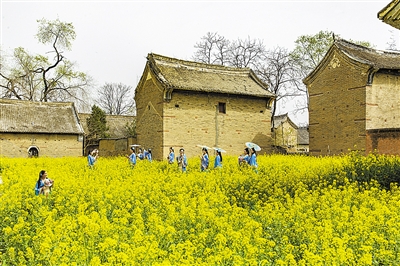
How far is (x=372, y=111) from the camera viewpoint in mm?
22156

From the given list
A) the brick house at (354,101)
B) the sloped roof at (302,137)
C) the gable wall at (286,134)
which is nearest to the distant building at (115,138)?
the brick house at (354,101)

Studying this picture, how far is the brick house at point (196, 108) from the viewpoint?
998 inches

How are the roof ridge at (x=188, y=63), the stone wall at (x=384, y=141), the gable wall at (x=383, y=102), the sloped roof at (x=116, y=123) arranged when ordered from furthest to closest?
1. the sloped roof at (x=116, y=123)
2. the roof ridge at (x=188, y=63)
3. the gable wall at (x=383, y=102)
4. the stone wall at (x=384, y=141)

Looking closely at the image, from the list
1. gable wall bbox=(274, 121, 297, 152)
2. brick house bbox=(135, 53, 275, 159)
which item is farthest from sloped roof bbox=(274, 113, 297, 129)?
brick house bbox=(135, 53, 275, 159)

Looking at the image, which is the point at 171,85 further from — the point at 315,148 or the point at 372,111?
the point at 372,111

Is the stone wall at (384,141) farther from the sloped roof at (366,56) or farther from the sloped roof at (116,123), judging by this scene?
the sloped roof at (116,123)

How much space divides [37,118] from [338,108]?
24571mm

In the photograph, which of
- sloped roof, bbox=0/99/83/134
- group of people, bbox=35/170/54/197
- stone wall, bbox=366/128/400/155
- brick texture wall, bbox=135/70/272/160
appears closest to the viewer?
group of people, bbox=35/170/54/197

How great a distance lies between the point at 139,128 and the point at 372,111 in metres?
15.4

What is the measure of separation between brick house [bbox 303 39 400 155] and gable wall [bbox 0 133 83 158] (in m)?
19.8

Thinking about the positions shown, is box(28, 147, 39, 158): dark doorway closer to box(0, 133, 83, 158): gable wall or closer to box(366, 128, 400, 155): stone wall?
box(0, 133, 83, 158): gable wall

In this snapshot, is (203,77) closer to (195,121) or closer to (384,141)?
(195,121)

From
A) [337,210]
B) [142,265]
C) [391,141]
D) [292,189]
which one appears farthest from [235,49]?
[142,265]

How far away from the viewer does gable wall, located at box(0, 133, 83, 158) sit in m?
31.4
